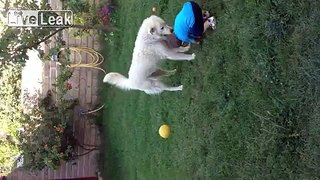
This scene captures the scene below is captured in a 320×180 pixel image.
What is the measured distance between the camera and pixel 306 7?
11.8ft

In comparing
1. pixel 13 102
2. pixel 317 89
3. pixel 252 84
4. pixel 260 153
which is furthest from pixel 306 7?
pixel 13 102

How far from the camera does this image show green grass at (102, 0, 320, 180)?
3605mm

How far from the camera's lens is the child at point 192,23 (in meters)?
4.91

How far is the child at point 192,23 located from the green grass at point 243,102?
0.12 metres

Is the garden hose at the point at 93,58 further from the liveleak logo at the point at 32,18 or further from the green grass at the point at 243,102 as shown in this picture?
the green grass at the point at 243,102

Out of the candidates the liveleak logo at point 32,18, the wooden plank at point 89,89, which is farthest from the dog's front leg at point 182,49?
the wooden plank at point 89,89

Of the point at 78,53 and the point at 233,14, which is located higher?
the point at 233,14

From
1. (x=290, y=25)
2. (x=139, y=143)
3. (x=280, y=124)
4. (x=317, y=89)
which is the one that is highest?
(x=290, y=25)

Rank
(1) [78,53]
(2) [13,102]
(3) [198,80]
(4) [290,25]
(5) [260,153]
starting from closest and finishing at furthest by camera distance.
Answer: (4) [290,25], (5) [260,153], (3) [198,80], (2) [13,102], (1) [78,53]

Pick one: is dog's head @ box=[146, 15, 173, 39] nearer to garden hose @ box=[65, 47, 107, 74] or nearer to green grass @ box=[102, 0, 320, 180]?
green grass @ box=[102, 0, 320, 180]

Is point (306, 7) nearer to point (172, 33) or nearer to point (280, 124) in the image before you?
point (280, 124)

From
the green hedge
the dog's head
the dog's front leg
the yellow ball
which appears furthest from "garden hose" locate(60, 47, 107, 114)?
the dog's head

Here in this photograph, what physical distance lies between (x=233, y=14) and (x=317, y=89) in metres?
1.52

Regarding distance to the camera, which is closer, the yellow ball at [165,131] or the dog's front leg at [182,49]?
the dog's front leg at [182,49]
